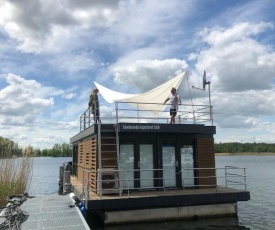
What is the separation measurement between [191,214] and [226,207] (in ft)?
5.29

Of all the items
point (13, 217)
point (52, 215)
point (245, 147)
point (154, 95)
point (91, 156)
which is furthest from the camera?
point (245, 147)

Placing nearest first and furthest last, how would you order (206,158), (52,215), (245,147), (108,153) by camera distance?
(52,215) < (108,153) < (206,158) < (245,147)

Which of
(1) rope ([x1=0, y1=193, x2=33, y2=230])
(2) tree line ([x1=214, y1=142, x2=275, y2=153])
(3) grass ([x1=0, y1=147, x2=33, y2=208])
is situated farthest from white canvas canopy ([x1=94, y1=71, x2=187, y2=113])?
(2) tree line ([x1=214, y1=142, x2=275, y2=153])

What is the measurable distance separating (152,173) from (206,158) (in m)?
2.69

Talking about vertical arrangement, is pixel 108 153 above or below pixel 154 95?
below

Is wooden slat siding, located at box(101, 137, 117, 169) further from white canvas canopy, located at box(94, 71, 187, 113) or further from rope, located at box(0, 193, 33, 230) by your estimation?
rope, located at box(0, 193, 33, 230)

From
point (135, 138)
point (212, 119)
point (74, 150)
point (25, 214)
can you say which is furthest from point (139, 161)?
point (74, 150)

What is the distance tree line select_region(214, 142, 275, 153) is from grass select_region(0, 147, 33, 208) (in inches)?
4535

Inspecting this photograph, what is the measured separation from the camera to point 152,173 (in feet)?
51.0

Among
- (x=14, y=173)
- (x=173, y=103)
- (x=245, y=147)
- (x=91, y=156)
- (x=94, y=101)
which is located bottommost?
(x=14, y=173)

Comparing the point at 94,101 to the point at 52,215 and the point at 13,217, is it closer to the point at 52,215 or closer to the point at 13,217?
the point at 52,215

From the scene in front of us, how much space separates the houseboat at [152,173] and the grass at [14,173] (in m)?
2.92

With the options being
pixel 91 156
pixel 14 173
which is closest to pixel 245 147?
pixel 91 156

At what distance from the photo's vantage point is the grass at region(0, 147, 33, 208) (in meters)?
16.0
